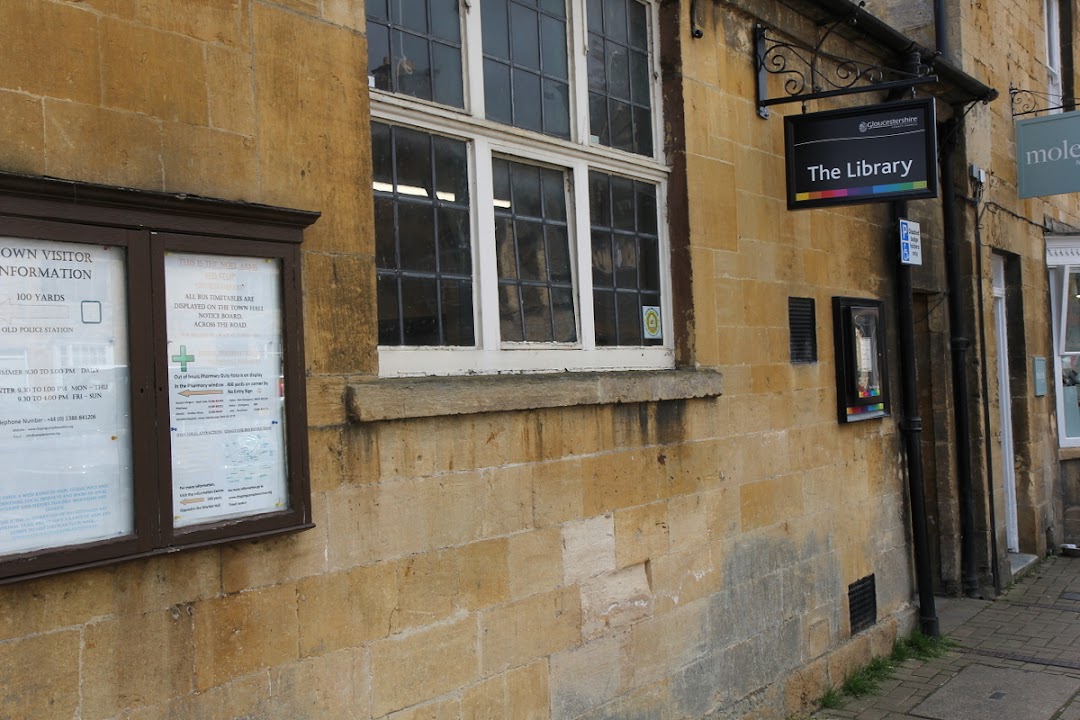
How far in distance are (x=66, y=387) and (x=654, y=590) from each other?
11.1 feet

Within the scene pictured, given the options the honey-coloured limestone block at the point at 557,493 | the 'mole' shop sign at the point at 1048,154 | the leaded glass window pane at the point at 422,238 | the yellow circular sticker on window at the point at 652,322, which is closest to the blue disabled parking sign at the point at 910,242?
the yellow circular sticker on window at the point at 652,322

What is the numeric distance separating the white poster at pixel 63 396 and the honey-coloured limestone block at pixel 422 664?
1.27 metres

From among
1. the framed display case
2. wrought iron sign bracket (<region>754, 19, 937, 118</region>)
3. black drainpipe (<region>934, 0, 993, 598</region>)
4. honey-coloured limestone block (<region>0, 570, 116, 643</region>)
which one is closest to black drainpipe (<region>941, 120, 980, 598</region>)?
black drainpipe (<region>934, 0, 993, 598</region>)

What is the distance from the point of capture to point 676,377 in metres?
5.62

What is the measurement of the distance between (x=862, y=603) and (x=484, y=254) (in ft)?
14.6

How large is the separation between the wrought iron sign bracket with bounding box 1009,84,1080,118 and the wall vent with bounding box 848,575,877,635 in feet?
20.4

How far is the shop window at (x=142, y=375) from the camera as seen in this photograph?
9.46 ft

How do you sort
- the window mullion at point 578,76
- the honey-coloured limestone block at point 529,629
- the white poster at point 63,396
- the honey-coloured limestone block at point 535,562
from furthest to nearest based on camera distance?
the window mullion at point 578,76 → the honey-coloured limestone block at point 535,562 → the honey-coloured limestone block at point 529,629 → the white poster at point 63,396

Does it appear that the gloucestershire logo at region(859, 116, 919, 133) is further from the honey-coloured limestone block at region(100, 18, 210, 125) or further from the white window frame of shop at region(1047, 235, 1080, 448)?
the white window frame of shop at region(1047, 235, 1080, 448)

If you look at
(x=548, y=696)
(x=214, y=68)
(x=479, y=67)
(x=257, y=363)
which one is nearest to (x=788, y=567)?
(x=548, y=696)

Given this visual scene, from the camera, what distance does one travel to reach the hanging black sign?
643cm

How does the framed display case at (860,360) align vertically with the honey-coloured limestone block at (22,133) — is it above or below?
below

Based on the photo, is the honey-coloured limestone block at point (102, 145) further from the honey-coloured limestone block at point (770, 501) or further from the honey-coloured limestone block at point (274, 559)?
the honey-coloured limestone block at point (770, 501)

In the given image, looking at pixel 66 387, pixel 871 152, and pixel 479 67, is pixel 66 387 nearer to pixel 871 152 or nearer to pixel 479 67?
pixel 479 67
